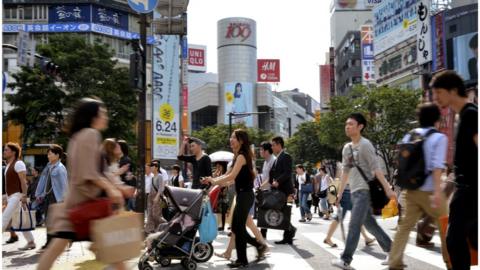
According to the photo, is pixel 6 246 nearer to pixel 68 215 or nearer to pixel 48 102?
pixel 68 215

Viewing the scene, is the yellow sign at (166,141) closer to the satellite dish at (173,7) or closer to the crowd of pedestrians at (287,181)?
the satellite dish at (173,7)

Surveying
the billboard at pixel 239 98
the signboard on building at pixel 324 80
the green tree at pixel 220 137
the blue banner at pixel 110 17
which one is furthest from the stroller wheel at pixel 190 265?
the billboard at pixel 239 98

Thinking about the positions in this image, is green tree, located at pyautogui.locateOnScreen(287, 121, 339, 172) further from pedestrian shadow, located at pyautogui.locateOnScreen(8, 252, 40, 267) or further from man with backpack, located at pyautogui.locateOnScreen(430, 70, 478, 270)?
man with backpack, located at pyautogui.locateOnScreen(430, 70, 478, 270)

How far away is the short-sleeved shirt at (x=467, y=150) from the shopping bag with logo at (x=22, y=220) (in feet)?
23.3

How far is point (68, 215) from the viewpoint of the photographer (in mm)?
4188

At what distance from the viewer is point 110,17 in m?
51.6

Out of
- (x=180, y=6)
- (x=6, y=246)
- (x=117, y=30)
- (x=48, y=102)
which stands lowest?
(x=6, y=246)

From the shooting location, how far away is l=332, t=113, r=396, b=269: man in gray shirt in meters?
5.87

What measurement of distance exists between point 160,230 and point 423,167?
3.30 metres

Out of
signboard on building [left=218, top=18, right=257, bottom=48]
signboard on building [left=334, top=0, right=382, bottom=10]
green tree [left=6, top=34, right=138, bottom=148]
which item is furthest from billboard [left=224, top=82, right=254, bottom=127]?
green tree [left=6, top=34, right=138, bottom=148]

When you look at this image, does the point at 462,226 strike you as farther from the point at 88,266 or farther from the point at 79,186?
the point at 88,266

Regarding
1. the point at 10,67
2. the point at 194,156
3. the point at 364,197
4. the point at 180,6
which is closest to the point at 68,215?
the point at 364,197

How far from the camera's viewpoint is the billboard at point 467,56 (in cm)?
3991

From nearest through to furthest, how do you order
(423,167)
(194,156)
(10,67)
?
(423,167) → (194,156) → (10,67)
